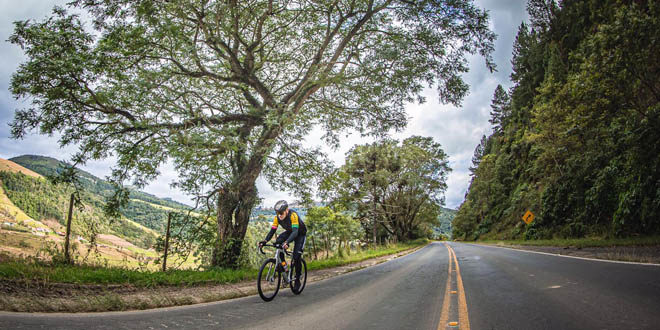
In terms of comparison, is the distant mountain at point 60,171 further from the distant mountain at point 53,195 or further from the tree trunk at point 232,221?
the tree trunk at point 232,221

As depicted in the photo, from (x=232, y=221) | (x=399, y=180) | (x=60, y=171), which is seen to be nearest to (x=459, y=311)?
(x=232, y=221)

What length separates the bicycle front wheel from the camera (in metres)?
5.43

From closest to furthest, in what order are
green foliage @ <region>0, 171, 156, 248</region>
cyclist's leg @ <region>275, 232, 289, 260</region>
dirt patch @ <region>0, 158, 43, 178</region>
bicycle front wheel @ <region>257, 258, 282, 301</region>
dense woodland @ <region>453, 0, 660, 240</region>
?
bicycle front wheel @ <region>257, 258, 282, 301</region>, cyclist's leg @ <region>275, 232, 289, 260</region>, green foliage @ <region>0, 171, 156, 248</region>, dirt patch @ <region>0, 158, 43, 178</region>, dense woodland @ <region>453, 0, 660, 240</region>

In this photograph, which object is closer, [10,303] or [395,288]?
[10,303]

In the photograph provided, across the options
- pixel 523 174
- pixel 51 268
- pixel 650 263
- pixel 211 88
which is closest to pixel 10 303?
pixel 51 268

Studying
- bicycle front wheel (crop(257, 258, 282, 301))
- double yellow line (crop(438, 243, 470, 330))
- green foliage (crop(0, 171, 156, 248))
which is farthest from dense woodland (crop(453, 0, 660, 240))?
green foliage (crop(0, 171, 156, 248))

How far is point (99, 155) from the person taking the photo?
29.7ft

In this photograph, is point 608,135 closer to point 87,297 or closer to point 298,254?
point 298,254

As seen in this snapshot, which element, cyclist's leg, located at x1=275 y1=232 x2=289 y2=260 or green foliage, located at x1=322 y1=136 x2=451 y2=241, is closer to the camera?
cyclist's leg, located at x1=275 y1=232 x2=289 y2=260

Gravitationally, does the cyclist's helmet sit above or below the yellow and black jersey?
above

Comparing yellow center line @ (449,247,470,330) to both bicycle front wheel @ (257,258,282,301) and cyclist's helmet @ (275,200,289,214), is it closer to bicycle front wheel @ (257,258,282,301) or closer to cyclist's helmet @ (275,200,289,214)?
bicycle front wheel @ (257,258,282,301)

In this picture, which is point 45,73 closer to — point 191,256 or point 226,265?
point 191,256

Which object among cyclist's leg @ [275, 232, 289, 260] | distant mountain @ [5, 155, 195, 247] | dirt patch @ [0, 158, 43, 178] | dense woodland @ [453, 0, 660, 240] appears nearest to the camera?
cyclist's leg @ [275, 232, 289, 260]

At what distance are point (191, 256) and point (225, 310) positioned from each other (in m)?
5.61
